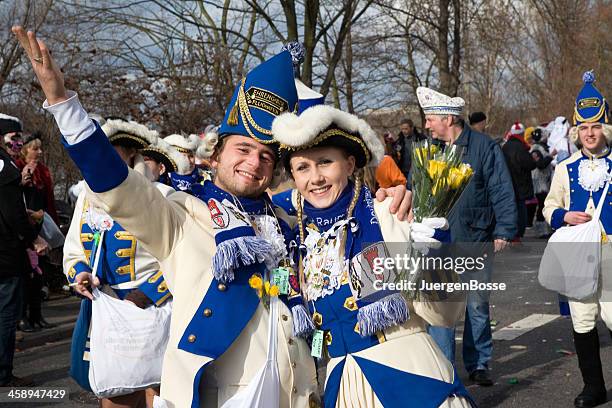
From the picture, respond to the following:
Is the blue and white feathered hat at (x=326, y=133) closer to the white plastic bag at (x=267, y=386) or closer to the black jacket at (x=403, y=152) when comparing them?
the white plastic bag at (x=267, y=386)

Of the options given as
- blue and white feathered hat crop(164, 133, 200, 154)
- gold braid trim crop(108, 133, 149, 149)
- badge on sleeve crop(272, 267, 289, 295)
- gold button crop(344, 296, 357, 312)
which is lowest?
gold button crop(344, 296, 357, 312)

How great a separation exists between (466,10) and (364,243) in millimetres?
18007

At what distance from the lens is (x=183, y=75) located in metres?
12.6

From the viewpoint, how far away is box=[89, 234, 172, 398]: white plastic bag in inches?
173

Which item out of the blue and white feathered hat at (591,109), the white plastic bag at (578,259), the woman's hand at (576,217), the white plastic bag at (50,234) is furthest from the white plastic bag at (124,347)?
the white plastic bag at (50,234)

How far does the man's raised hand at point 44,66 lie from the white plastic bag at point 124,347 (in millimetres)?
2075

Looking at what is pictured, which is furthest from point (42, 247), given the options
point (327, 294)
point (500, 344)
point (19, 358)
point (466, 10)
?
point (466, 10)

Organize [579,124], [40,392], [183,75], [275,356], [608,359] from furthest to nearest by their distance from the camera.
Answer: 1. [183,75]
2. [608,359]
3. [40,392]
4. [579,124]
5. [275,356]

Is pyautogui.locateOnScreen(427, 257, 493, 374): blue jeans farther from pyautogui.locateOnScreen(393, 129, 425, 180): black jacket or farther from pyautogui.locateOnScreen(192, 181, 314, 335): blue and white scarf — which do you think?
pyautogui.locateOnScreen(393, 129, 425, 180): black jacket

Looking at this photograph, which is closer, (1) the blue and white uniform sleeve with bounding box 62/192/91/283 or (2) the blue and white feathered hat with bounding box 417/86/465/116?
(1) the blue and white uniform sleeve with bounding box 62/192/91/283

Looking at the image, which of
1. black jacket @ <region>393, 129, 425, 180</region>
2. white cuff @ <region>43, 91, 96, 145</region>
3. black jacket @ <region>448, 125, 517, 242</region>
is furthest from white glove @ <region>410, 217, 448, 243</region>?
black jacket @ <region>393, 129, 425, 180</region>

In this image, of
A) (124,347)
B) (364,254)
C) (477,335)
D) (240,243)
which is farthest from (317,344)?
(477,335)

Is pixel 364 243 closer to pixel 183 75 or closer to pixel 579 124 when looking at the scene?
pixel 579 124

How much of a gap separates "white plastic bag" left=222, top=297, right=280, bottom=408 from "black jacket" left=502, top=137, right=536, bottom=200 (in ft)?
39.9
